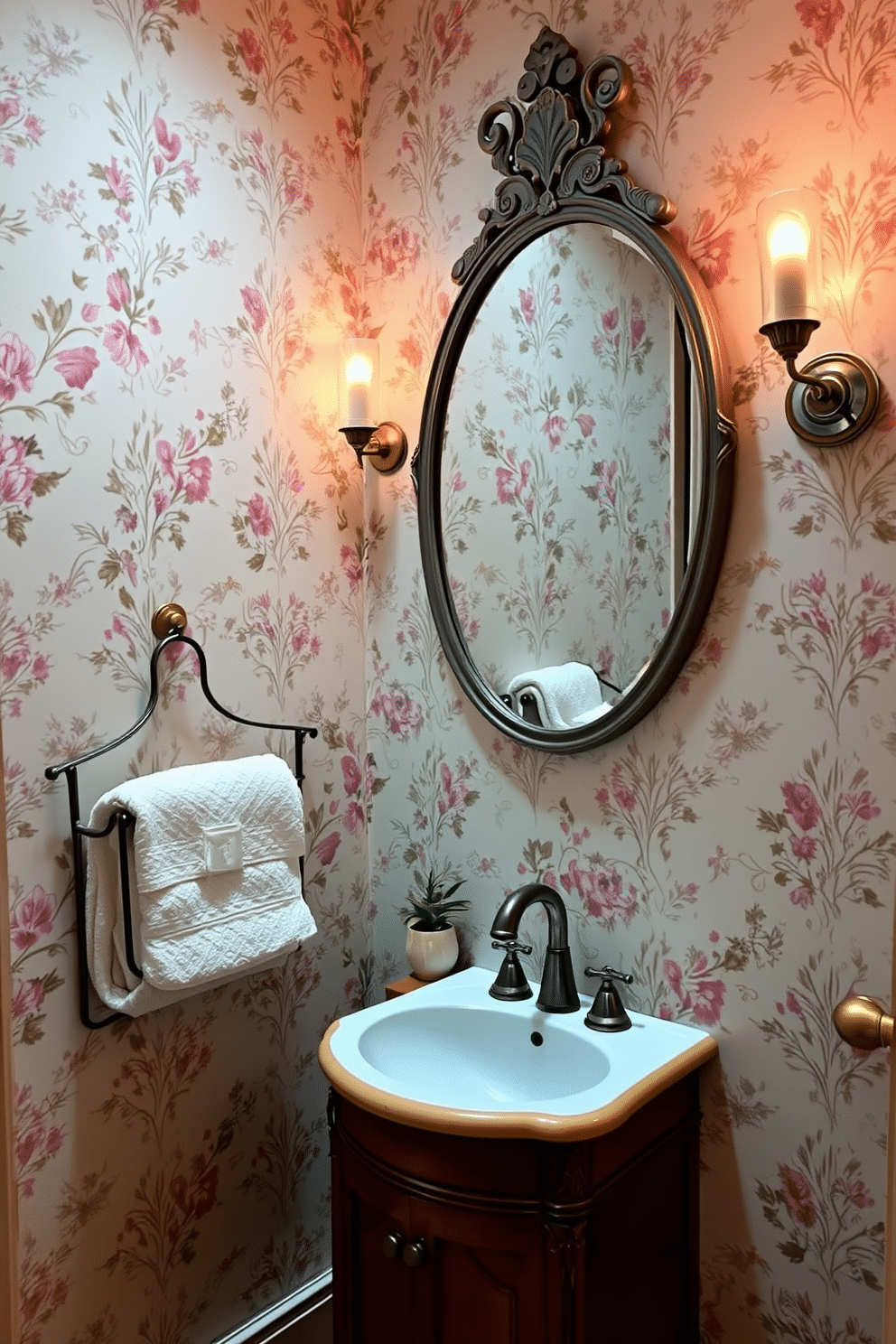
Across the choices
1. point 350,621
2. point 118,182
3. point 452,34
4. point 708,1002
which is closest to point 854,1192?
point 708,1002

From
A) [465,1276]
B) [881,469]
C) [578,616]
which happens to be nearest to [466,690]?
[578,616]

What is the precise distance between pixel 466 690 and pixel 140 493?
2.06 feet

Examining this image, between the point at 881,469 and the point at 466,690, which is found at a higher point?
the point at 881,469

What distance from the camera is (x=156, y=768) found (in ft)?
5.34

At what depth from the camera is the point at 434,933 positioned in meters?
1.78

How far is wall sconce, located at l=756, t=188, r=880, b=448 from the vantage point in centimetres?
125

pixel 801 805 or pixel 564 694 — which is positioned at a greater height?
pixel 564 694

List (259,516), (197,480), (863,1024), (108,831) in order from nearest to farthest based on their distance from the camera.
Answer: (863,1024)
(108,831)
(197,480)
(259,516)

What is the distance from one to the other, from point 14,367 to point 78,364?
4.0 inches

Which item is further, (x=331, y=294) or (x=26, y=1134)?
(x=331, y=294)

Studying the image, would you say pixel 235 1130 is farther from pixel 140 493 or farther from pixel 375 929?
pixel 140 493

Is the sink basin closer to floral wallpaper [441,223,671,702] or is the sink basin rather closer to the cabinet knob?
the cabinet knob

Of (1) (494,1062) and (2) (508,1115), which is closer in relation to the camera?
(2) (508,1115)

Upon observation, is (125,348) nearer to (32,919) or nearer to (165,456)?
(165,456)
